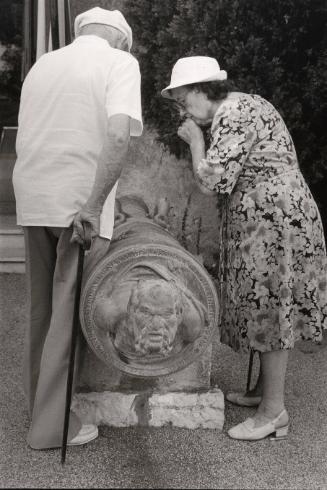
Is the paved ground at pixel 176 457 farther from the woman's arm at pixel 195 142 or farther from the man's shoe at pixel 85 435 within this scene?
the woman's arm at pixel 195 142

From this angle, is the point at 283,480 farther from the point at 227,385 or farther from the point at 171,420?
the point at 227,385

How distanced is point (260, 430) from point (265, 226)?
0.91 m

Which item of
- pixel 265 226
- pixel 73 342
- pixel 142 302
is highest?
pixel 265 226

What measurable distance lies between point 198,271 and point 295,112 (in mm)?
2249

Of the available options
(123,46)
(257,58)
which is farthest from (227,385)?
(257,58)

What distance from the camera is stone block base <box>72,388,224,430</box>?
3.34m

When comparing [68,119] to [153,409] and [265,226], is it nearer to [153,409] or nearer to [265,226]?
[265,226]

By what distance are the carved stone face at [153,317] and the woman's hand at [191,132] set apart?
695 mm

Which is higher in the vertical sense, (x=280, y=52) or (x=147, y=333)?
(x=280, y=52)

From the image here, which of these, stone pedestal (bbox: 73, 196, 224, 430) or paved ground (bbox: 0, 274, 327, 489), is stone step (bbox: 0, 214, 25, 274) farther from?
stone pedestal (bbox: 73, 196, 224, 430)

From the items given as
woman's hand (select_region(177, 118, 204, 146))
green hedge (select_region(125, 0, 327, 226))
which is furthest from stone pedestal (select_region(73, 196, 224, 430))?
green hedge (select_region(125, 0, 327, 226))

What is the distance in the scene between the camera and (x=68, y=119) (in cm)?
286

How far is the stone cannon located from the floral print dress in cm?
26

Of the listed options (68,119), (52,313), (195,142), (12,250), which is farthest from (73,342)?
(12,250)
